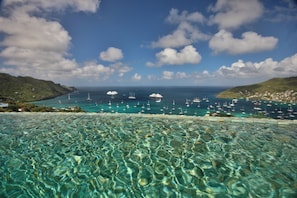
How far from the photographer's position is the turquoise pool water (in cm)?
439

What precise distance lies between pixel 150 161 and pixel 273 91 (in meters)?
135

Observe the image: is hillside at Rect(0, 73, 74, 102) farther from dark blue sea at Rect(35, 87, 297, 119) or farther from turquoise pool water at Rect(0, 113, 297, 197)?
turquoise pool water at Rect(0, 113, 297, 197)

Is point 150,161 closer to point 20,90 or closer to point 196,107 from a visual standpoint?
point 196,107

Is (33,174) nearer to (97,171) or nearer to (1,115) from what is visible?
(97,171)

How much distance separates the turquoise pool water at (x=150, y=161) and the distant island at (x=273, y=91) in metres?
109

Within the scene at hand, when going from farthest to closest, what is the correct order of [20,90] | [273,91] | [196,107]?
[273,91] → [20,90] → [196,107]

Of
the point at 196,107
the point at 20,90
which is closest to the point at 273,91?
the point at 196,107

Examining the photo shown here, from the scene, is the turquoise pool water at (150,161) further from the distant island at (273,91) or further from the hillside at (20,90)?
the hillside at (20,90)

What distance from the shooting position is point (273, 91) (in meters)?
120

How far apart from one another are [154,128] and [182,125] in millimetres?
1625

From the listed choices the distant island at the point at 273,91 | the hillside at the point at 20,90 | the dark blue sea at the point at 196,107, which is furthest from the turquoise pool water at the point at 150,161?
the hillside at the point at 20,90

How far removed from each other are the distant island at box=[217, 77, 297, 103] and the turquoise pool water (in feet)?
357

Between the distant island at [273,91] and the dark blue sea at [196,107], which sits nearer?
the dark blue sea at [196,107]

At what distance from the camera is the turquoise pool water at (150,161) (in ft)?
14.4
